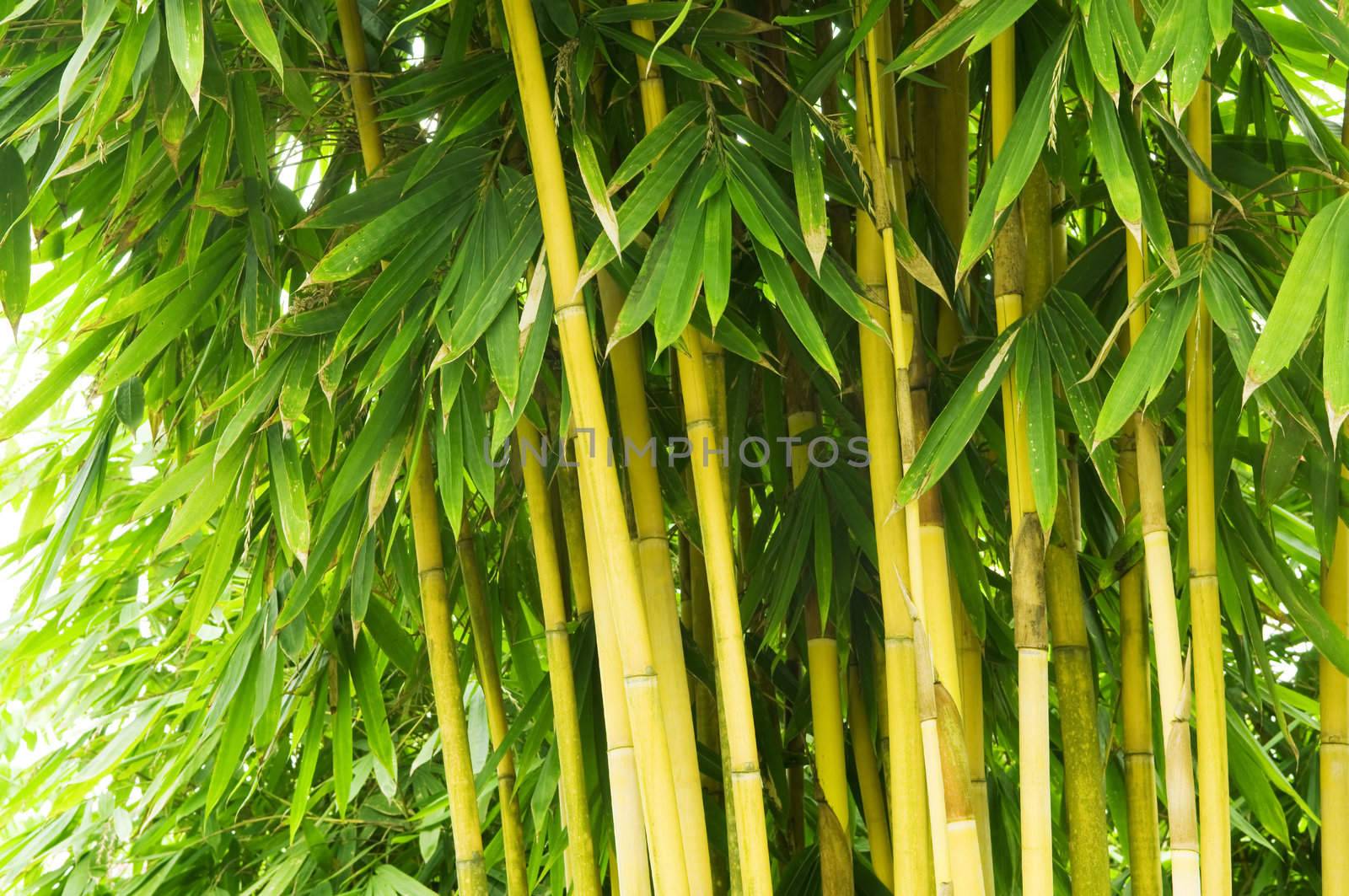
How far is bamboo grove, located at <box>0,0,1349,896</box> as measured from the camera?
1.01m

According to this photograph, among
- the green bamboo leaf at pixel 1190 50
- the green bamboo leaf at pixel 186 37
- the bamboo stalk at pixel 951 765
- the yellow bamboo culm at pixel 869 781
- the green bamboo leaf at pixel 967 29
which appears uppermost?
the green bamboo leaf at pixel 186 37

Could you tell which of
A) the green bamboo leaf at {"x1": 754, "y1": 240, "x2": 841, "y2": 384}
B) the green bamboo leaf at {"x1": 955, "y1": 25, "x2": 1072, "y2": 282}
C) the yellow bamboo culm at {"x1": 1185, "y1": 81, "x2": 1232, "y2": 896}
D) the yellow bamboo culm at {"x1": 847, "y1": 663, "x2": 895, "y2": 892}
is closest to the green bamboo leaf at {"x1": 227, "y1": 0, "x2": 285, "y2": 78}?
the green bamboo leaf at {"x1": 754, "y1": 240, "x2": 841, "y2": 384}

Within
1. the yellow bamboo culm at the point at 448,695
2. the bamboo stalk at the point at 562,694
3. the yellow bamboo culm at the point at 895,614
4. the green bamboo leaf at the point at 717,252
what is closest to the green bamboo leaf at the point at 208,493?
the yellow bamboo culm at the point at 448,695

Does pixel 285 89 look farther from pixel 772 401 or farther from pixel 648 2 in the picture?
pixel 772 401

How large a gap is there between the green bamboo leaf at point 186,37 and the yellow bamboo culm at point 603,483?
0.26 metres

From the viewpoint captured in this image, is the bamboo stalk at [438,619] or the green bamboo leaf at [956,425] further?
the bamboo stalk at [438,619]

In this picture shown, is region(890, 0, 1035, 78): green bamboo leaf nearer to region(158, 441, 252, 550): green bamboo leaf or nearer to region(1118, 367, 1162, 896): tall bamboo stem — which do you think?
region(1118, 367, 1162, 896): tall bamboo stem

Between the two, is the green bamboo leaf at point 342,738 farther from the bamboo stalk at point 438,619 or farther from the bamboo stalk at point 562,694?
the bamboo stalk at point 562,694

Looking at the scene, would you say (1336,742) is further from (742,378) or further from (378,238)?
(378,238)

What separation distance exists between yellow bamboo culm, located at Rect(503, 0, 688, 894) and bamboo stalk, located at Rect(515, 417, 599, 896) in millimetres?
193

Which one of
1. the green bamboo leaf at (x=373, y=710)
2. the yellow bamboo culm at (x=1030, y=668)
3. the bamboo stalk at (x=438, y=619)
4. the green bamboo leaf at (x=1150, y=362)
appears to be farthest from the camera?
the green bamboo leaf at (x=373, y=710)

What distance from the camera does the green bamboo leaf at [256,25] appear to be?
3.16ft

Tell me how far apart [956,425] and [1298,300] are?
0.27 meters

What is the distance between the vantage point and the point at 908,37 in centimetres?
129
